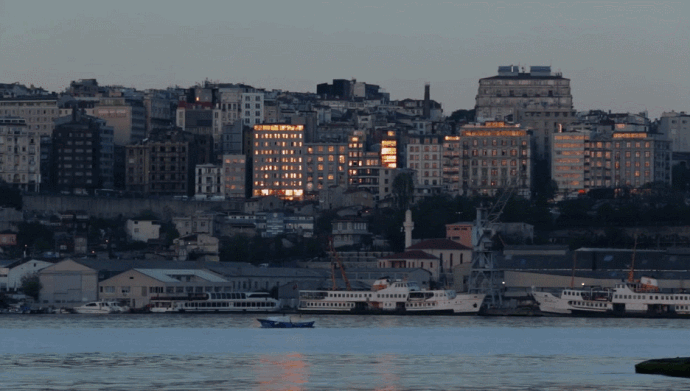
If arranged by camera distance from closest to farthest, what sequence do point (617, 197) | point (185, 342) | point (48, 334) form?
point (185, 342), point (48, 334), point (617, 197)

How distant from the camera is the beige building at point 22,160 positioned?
7003 inches

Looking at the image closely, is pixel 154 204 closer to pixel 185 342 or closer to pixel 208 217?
pixel 208 217

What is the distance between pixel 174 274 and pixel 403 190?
44258 millimetres

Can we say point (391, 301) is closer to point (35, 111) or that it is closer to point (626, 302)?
point (626, 302)

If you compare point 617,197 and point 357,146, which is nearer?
point 617,197

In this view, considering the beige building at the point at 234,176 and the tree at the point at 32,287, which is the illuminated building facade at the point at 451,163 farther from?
the tree at the point at 32,287

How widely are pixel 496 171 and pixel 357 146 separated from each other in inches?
530

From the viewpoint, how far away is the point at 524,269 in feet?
431

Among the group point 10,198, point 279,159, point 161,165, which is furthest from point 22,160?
point 279,159

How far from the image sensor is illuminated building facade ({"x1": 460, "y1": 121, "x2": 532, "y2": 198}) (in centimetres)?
17862

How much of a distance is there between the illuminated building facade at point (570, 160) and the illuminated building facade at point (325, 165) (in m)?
18.3

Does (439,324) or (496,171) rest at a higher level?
(496,171)

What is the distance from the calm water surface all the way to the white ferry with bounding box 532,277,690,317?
7553 mm

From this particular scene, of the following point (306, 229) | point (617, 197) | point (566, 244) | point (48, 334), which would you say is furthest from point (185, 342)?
point (617, 197)
